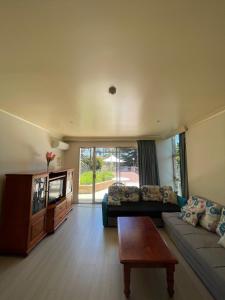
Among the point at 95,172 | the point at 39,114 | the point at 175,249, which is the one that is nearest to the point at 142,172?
the point at 95,172

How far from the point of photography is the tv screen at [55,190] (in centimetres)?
382

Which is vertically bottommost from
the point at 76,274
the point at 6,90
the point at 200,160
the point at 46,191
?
the point at 76,274

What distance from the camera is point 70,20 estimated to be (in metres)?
1.27

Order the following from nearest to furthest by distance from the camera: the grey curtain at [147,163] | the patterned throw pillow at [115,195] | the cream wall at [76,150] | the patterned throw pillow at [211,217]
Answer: the patterned throw pillow at [211,217]
the patterned throw pillow at [115,195]
the grey curtain at [147,163]
the cream wall at [76,150]

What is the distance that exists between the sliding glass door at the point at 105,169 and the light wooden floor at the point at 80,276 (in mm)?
3175

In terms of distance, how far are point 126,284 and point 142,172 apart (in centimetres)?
427

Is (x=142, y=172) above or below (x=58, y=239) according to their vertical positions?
above

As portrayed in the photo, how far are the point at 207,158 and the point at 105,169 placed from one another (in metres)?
3.70

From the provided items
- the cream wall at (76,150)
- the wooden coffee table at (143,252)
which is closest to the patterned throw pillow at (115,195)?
the wooden coffee table at (143,252)

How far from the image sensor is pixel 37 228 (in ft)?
10.0

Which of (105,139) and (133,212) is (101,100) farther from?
(105,139)

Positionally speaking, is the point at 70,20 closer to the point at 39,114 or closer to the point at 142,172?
the point at 39,114

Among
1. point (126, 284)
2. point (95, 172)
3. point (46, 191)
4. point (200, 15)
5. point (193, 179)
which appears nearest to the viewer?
point (200, 15)

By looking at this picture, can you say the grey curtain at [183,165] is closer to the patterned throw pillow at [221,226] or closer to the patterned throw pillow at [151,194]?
the patterned throw pillow at [151,194]
